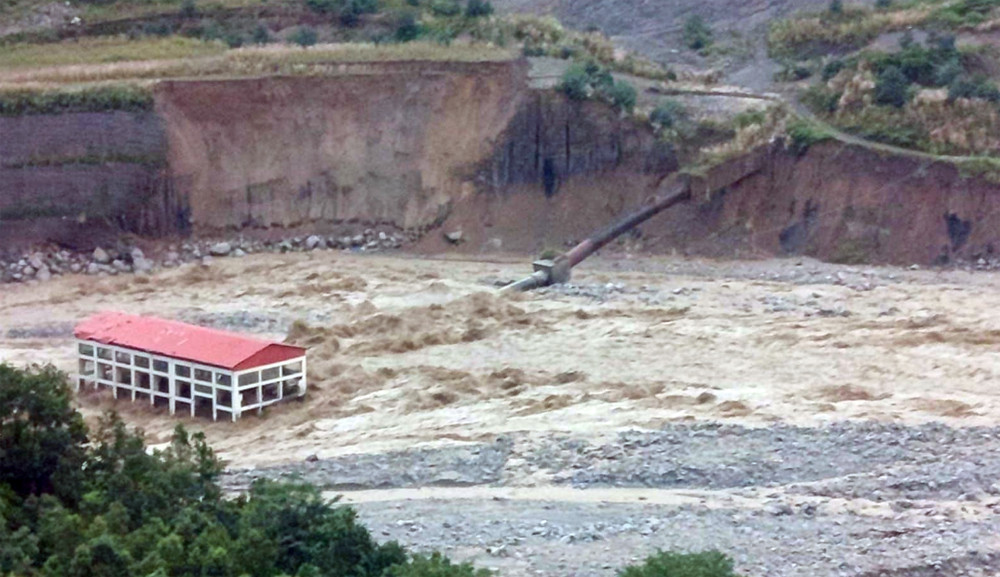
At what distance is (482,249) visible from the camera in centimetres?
4041

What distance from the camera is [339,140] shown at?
1660 inches

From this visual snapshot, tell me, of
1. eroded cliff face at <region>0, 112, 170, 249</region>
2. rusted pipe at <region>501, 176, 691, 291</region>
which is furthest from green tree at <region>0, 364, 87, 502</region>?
eroded cliff face at <region>0, 112, 170, 249</region>

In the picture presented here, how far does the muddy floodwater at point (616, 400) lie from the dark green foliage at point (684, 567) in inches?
113

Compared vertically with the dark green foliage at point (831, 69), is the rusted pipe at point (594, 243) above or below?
below

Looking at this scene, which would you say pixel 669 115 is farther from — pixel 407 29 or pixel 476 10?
pixel 407 29

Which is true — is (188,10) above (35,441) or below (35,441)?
above

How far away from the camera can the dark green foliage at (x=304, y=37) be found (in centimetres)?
4831

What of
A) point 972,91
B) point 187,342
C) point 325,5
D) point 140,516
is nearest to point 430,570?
point 140,516

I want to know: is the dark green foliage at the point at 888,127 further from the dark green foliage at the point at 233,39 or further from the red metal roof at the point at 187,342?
the dark green foliage at the point at 233,39

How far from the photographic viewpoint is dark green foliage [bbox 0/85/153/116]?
40.2 metres

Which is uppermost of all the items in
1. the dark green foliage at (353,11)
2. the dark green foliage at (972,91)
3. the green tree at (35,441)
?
the dark green foliage at (353,11)

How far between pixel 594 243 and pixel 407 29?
1473cm

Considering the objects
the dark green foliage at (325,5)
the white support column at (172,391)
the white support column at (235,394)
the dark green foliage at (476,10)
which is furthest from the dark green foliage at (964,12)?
the white support column at (172,391)

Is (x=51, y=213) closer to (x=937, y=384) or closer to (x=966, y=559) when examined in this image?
(x=937, y=384)
